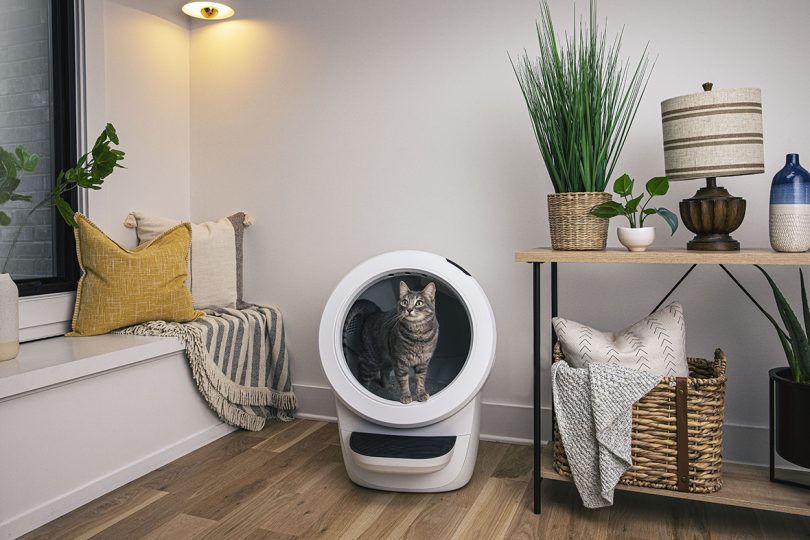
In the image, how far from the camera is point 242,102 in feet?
9.50

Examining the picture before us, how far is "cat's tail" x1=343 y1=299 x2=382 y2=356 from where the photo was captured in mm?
2123

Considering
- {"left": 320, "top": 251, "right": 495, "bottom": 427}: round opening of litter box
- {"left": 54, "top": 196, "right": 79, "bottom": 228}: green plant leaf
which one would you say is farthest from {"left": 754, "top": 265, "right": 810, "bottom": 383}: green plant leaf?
{"left": 54, "top": 196, "right": 79, "bottom": 228}: green plant leaf

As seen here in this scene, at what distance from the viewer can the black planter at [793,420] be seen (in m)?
1.68

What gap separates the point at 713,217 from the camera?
1774mm

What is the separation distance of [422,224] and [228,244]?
34.4 inches

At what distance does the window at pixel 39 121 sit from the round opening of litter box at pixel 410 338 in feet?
3.88

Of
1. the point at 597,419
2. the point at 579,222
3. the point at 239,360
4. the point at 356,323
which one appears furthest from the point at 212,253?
the point at 597,419

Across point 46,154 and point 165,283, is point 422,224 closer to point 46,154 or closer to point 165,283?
point 165,283

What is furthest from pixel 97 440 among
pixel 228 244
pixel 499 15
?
pixel 499 15

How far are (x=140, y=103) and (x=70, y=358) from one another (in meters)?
1.25

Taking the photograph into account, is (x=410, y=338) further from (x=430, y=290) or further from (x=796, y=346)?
(x=796, y=346)

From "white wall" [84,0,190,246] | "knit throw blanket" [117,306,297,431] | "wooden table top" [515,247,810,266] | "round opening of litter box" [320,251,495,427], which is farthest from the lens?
"white wall" [84,0,190,246]

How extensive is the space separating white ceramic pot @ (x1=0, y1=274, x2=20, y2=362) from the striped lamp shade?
6.55 ft

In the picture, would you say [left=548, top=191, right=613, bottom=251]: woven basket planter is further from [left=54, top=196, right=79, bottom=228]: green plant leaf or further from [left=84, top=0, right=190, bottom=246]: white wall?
[left=84, top=0, right=190, bottom=246]: white wall
